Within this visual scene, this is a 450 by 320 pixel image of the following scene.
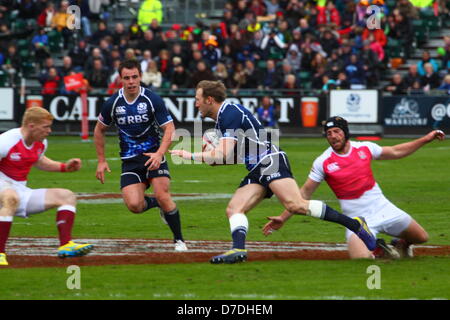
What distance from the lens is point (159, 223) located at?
16.0 m

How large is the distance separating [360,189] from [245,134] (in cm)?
141

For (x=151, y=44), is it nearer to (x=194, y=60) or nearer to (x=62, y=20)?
(x=194, y=60)

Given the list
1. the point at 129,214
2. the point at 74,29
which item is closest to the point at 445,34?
the point at 74,29

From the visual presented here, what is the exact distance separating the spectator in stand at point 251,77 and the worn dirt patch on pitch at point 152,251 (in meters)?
20.1

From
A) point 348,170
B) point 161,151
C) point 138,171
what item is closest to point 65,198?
point 161,151

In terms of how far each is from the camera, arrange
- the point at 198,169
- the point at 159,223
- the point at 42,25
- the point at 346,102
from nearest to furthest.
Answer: the point at 159,223 < the point at 198,169 < the point at 346,102 < the point at 42,25

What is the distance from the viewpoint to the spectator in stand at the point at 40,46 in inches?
1467

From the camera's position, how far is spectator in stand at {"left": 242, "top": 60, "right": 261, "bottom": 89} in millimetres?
33531

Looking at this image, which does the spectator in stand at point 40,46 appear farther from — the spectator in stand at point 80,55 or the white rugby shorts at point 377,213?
the white rugby shorts at point 377,213

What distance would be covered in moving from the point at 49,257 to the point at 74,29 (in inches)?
1047

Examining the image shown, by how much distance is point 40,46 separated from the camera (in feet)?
122

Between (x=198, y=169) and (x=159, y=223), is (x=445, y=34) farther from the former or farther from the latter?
(x=159, y=223)

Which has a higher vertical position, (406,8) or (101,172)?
(406,8)

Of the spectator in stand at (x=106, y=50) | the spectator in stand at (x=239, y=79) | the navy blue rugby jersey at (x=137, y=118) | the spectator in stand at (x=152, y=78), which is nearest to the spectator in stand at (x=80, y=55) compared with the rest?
the spectator in stand at (x=106, y=50)
